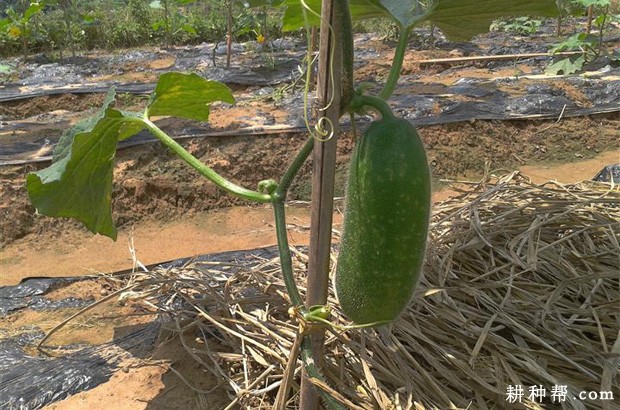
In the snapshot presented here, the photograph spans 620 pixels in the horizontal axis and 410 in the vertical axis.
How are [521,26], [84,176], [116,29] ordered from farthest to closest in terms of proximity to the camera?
[116,29], [521,26], [84,176]

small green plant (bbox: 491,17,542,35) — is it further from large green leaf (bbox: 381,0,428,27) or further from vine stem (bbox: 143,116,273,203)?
vine stem (bbox: 143,116,273,203)

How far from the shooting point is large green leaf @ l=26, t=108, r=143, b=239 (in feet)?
4.86

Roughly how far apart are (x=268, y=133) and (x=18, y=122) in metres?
2.78

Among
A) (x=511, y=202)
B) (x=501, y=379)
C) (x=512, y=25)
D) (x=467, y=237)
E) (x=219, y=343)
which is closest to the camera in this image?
(x=501, y=379)

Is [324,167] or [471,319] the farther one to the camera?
[471,319]

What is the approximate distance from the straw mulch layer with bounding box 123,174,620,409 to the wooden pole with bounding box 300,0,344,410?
0.77 feet

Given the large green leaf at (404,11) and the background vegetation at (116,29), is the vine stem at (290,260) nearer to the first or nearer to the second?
the large green leaf at (404,11)

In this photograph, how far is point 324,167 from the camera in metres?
1.17

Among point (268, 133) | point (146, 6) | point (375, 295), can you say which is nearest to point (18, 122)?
point (268, 133)

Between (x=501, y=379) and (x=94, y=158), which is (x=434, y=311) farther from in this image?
(x=94, y=158)

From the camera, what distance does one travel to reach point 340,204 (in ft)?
9.92

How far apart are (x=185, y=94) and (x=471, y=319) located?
107 cm

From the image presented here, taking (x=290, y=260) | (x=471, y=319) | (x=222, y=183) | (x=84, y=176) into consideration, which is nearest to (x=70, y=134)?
(x=84, y=176)

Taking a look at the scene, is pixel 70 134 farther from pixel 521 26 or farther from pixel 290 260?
pixel 521 26
